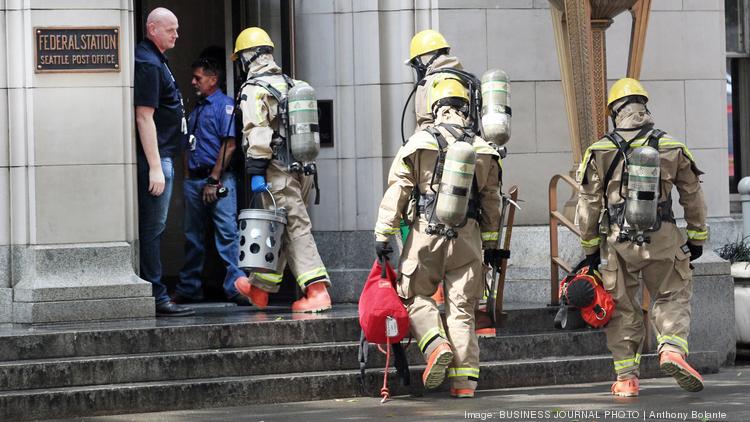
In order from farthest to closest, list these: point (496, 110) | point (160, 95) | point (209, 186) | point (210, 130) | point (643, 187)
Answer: point (210, 130)
point (209, 186)
point (160, 95)
point (496, 110)
point (643, 187)

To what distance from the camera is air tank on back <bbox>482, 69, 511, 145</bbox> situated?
1146cm

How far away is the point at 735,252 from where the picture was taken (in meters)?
13.5

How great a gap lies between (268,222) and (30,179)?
1.94 metres

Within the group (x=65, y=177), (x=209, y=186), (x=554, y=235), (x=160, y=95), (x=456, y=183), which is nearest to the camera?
(x=456, y=183)

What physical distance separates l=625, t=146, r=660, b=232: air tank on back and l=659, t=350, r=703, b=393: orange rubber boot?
913 millimetres

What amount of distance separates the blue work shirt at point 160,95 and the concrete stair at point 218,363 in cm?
155

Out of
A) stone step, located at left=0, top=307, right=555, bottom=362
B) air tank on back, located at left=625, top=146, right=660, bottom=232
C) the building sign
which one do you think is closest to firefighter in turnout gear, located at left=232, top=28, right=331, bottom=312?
stone step, located at left=0, top=307, right=555, bottom=362

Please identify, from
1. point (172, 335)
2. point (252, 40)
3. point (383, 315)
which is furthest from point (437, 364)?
point (252, 40)

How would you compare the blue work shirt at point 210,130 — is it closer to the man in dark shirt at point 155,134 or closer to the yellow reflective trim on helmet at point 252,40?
the man in dark shirt at point 155,134

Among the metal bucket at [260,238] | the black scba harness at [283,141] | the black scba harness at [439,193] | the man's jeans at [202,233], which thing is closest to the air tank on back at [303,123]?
the black scba harness at [283,141]

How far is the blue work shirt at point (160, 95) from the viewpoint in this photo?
12102 mm

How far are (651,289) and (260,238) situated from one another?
10.2 ft

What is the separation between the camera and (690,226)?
10805mm

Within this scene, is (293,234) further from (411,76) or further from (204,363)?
(411,76)
